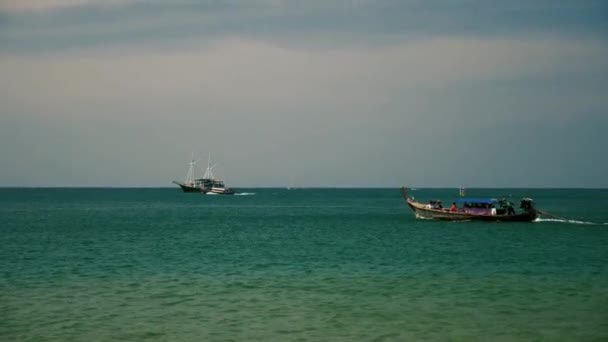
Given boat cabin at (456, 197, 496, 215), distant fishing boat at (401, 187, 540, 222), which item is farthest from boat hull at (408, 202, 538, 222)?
boat cabin at (456, 197, 496, 215)

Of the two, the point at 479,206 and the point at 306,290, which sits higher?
the point at 479,206

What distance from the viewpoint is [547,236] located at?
5334 centimetres

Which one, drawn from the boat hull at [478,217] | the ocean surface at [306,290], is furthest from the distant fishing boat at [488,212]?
the ocean surface at [306,290]

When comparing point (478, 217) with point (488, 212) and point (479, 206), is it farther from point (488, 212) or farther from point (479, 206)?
point (479, 206)

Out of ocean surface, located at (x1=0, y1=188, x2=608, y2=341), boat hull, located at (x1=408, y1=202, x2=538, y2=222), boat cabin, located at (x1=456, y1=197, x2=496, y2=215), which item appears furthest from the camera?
boat cabin, located at (x1=456, y1=197, x2=496, y2=215)

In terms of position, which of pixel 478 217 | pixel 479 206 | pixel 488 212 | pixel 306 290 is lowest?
pixel 306 290

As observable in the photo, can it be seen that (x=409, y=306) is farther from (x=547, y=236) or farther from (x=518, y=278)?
(x=547, y=236)

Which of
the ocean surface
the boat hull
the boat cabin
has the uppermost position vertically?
the boat cabin

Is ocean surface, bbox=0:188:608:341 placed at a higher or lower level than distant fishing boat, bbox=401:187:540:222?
lower

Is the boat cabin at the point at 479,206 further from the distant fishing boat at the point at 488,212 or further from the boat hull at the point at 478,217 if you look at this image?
the boat hull at the point at 478,217

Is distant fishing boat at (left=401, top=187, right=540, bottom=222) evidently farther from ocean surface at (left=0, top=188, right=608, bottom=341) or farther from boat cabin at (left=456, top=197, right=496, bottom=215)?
ocean surface at (left=0, top=188, right=608, bottom=341)

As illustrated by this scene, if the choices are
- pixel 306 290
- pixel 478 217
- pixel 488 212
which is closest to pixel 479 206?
A: pixel 488 212

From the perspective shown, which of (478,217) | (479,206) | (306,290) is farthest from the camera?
(479,206)

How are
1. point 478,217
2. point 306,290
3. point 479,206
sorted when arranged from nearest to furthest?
1. point 306,290
2. point 478,217
3. point 479,206
